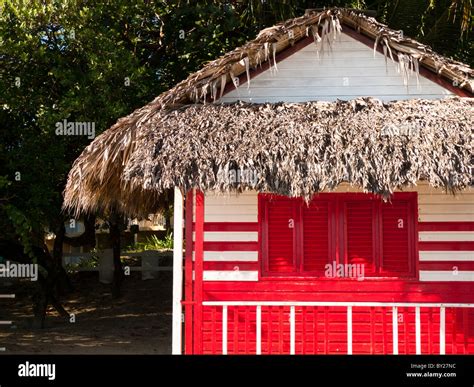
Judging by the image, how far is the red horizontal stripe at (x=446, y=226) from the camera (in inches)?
423

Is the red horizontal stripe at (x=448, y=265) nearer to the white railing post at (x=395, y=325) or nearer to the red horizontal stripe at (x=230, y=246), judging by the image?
the white railing post at (x=395, y=325)

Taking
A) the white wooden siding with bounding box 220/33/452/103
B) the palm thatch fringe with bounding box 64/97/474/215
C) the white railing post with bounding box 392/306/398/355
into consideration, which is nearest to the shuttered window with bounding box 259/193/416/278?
the palm thatch fringe with bounding box 64/97/474/215

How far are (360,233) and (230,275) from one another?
2084 mm

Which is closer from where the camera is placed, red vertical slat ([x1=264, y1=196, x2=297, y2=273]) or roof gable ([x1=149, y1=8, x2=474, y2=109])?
roof gable ([x1=149, y1=8, x2=474, y2=109])

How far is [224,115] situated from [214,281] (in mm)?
2535

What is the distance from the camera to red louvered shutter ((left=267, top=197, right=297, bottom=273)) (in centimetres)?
1088

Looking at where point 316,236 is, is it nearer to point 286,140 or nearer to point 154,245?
point 286,140

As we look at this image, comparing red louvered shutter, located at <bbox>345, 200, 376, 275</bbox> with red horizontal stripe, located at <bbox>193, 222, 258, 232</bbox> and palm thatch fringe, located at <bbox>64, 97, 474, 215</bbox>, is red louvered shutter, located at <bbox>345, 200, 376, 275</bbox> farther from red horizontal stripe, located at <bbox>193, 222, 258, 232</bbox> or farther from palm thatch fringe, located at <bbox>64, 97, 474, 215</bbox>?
red horizontal stripe, located at <bbox>193, 222, 258, 232</bbox>

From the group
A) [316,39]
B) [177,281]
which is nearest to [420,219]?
[316,39]

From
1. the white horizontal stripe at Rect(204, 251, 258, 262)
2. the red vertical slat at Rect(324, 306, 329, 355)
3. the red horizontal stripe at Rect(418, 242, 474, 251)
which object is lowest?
the red vertical slat at Rect(324, 306, 329, 355)

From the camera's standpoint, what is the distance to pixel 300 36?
11094mm

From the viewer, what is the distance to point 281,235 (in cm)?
1095

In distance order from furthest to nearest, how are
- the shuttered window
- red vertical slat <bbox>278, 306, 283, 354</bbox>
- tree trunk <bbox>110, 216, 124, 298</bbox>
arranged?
tree trunk <bbox>110, 216, 124, 298</bbox>
the shuttered window
red vertical slat <bbox>278, 306, 283, 354</bbox>

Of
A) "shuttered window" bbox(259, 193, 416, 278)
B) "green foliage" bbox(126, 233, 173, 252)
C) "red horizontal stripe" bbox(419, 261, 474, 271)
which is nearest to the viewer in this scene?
"red horizontal stripe" bbox(419, 261, 474, 271)
